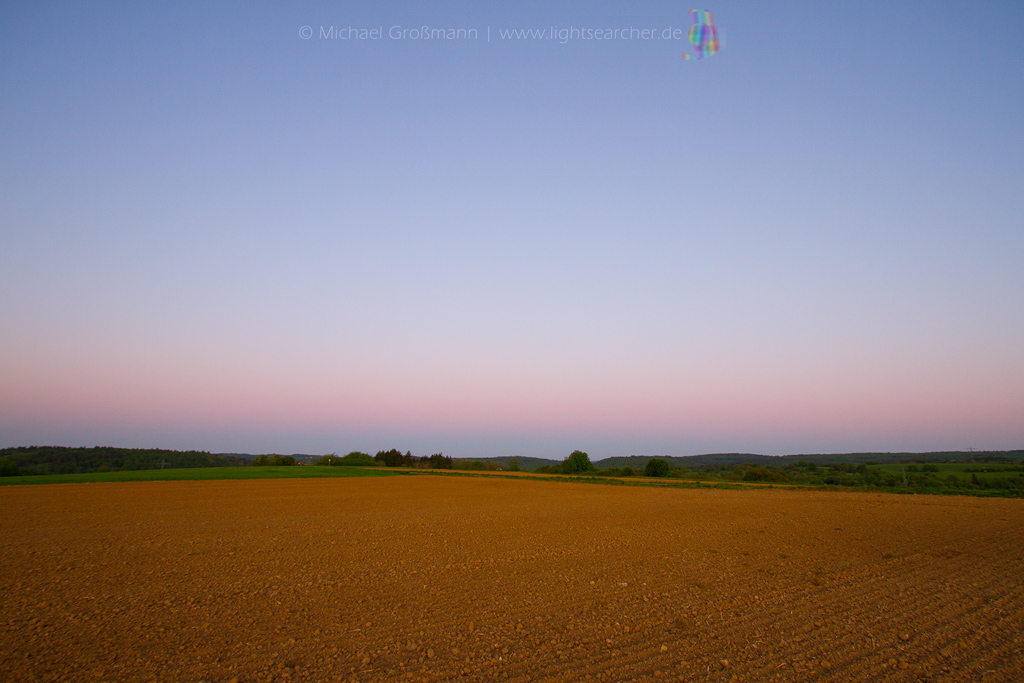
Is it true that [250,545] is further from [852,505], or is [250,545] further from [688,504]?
Result: [852,505]

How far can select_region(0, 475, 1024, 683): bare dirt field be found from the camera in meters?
5.83

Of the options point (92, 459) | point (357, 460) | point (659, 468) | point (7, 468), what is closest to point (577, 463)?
point (659, 468)

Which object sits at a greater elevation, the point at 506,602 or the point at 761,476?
the point at 506,602

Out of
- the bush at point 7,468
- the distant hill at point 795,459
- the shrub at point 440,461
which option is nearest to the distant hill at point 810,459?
the distant hill at point 795,459

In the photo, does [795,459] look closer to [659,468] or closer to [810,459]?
[810,459]

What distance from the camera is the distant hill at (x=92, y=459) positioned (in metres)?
77.5

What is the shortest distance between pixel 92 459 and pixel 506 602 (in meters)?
103

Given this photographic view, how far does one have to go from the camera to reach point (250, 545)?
13.4 meters

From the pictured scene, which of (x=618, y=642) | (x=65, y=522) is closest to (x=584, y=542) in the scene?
(x=618, y=642)

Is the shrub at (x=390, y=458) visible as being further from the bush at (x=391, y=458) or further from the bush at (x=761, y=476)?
the bush at (x=761, y=476)

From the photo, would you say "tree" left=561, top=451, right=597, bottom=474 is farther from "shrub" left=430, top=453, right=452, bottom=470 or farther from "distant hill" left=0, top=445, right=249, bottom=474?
"distant hill" left=0, top=445, right=249, bottom=474

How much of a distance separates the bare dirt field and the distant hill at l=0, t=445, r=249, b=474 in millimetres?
77249

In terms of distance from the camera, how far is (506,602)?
8.42 m

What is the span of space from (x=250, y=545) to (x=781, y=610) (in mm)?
12230
